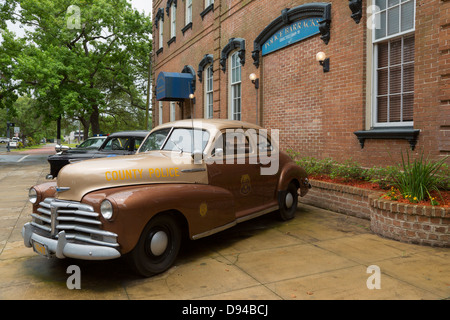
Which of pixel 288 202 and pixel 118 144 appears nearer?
pixel 288 202

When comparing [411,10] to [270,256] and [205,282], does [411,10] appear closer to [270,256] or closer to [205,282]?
[270,256]

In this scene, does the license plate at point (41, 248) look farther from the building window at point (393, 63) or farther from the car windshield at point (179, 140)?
the building window at point (393, 63)

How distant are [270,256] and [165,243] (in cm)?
Result: 140

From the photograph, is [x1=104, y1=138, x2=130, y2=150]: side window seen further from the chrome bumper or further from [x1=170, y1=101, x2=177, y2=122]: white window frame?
[x1=170, y1=101, x2=177, y2=122]: white window frame

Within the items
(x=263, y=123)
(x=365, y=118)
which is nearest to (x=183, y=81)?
(x=263, y=123)

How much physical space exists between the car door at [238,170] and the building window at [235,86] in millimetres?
7195

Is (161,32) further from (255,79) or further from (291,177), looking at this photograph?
(291,177)

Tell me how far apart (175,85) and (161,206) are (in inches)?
522

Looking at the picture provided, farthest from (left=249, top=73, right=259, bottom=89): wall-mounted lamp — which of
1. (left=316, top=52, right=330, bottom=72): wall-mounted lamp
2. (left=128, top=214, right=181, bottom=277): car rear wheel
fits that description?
(left=128, top=214, right=181, bottom=277): car rear wheel

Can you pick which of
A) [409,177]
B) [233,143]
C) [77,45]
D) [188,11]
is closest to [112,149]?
[233,143]

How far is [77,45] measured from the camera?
2917 centimetres

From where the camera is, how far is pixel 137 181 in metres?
4.07

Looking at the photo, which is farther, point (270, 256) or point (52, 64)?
point (52, 64)

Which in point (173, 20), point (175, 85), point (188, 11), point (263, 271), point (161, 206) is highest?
point (173, 20)
